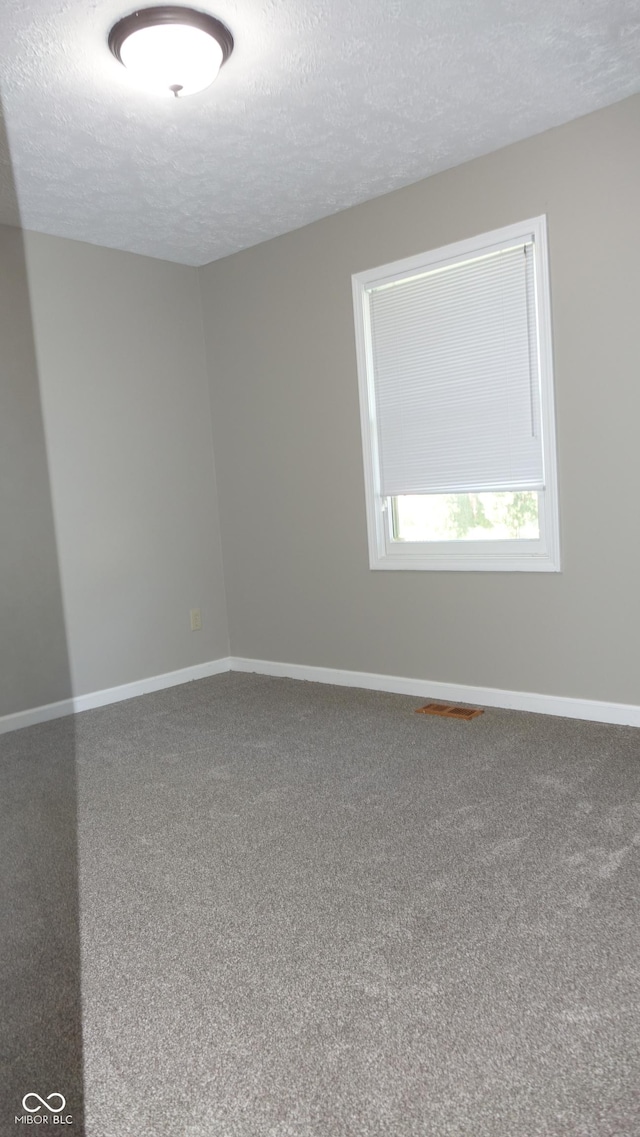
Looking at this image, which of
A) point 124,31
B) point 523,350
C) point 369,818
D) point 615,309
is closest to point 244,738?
point 369,818

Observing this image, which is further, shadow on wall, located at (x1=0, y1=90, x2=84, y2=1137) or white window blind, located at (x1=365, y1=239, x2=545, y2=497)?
white window blind, located at (x1=365, y1=239, x2=545, y2=497)

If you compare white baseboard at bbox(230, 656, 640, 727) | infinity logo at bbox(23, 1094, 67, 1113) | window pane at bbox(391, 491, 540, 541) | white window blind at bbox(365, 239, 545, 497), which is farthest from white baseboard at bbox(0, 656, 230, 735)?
infinity logo at bbox(23, 1094, 67, 1113)

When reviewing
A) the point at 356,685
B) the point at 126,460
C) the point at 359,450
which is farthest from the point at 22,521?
the point at 356,685

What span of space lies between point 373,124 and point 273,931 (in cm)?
288

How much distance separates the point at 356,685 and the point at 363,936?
2.47 meters

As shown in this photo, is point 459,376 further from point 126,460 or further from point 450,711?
point 126,460

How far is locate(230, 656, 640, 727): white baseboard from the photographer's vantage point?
341 cm

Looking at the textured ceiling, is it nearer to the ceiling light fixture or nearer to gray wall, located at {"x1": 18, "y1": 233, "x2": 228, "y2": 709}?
the ceiling light fixture

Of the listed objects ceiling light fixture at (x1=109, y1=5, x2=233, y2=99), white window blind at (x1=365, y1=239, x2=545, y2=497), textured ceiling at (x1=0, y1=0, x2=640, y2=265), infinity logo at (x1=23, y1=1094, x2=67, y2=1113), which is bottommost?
infinity logo at (x1=23, y1=1094, x2=67, y2=1113)

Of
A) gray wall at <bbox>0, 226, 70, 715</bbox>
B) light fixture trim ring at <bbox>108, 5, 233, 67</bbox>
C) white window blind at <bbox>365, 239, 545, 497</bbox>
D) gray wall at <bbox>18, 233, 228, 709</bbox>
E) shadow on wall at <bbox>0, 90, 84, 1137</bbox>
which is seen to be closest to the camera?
shadow on wall at <bbox>0, 90, 84, 1137</bbox>

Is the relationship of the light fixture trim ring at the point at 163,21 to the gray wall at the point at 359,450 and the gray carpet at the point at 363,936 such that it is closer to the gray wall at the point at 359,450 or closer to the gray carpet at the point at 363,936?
the gray wall at the point at 359,450

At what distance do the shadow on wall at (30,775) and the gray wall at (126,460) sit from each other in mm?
66

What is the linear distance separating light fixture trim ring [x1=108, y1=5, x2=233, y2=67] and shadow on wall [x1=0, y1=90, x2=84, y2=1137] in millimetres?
698

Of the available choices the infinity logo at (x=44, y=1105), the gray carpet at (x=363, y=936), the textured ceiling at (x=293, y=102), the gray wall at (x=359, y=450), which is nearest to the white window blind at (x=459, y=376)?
the gray wall at (x=359, y=450)
